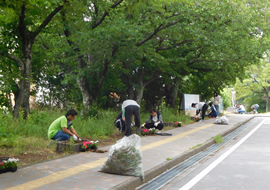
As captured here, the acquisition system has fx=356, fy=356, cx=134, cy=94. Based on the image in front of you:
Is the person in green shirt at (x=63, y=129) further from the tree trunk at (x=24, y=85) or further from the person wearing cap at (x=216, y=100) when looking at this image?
the person wearing cap at (x=216, y=100)

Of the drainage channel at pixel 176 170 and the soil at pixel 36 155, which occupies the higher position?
the soil at pixel 36 155

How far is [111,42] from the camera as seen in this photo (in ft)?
46.1

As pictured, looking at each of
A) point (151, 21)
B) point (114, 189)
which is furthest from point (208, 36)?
point (114, 189)

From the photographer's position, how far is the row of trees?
39.8ft

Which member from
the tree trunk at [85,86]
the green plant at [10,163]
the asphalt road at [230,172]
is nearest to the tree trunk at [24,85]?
the tree trunk at [85,86]

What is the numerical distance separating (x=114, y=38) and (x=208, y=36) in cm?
461

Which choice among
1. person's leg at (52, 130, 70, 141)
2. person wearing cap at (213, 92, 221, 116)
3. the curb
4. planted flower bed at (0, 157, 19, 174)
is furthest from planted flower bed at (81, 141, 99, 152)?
person wearing cap at (213, 92, 221, 116)

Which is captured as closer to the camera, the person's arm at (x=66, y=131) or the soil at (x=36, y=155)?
the soil at (x=36, y=155)

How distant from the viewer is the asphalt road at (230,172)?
267 inches

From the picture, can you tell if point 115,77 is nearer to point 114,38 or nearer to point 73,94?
point 73,94

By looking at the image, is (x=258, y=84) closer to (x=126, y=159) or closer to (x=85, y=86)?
(x=85, y=86)

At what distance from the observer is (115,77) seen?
1923 centimetres

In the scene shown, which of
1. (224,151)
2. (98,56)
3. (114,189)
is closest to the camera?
Answer: (114,189)

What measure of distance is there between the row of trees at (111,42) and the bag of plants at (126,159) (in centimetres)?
360
